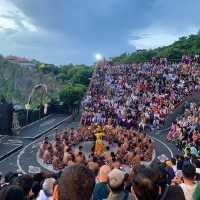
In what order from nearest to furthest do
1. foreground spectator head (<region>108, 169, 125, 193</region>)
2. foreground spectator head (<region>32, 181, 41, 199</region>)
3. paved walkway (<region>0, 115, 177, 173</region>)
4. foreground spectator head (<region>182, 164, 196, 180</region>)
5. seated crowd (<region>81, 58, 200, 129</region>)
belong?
1. foreground spectator head (<region>108, 169, 125, 193</region>)
2. foreground spectator head (<region>182, 164, 196, 180</region>)
3. foreground spectator head (<region>32, 181, 41, 199</region>)
4. paved walkway (<region>0, 115, 177, 173</region>)
5. seated crowd (<region>81, 58, 200, 129</region>)

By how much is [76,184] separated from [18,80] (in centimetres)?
10760

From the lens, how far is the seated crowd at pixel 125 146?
4.48m

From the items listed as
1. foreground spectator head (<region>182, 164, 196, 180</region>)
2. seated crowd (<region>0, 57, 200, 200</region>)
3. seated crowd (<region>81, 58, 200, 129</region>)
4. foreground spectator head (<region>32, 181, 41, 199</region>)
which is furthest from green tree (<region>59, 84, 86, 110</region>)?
foreground spectator head (<region>182, 164, 196, 180</region>)

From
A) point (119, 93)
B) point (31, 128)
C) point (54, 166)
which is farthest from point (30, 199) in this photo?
point (119, 93)

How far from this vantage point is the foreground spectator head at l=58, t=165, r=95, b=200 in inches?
147

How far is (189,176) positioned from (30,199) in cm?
277

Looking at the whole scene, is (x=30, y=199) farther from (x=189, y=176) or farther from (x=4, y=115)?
(x=4, y=115)

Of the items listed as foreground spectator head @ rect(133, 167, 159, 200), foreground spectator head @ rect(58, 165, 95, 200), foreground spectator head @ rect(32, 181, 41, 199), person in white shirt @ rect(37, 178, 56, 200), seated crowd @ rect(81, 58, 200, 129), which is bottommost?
seated crowd @ rect(81, 58, 200, 129)

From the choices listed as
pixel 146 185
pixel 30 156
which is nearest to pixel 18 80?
pixel 30 156

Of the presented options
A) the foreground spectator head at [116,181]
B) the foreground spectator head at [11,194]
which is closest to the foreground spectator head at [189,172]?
the foreground spectator head at [116,181]

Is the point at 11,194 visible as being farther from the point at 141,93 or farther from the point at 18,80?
the point at 18,80

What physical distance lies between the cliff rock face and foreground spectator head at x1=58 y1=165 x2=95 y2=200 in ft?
295

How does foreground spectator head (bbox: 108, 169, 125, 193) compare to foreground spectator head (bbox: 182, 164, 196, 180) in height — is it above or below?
above

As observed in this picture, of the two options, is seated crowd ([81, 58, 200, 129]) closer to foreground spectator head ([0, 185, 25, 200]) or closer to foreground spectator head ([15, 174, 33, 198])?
foreground spectator head ([15, 174, 33, 198])
